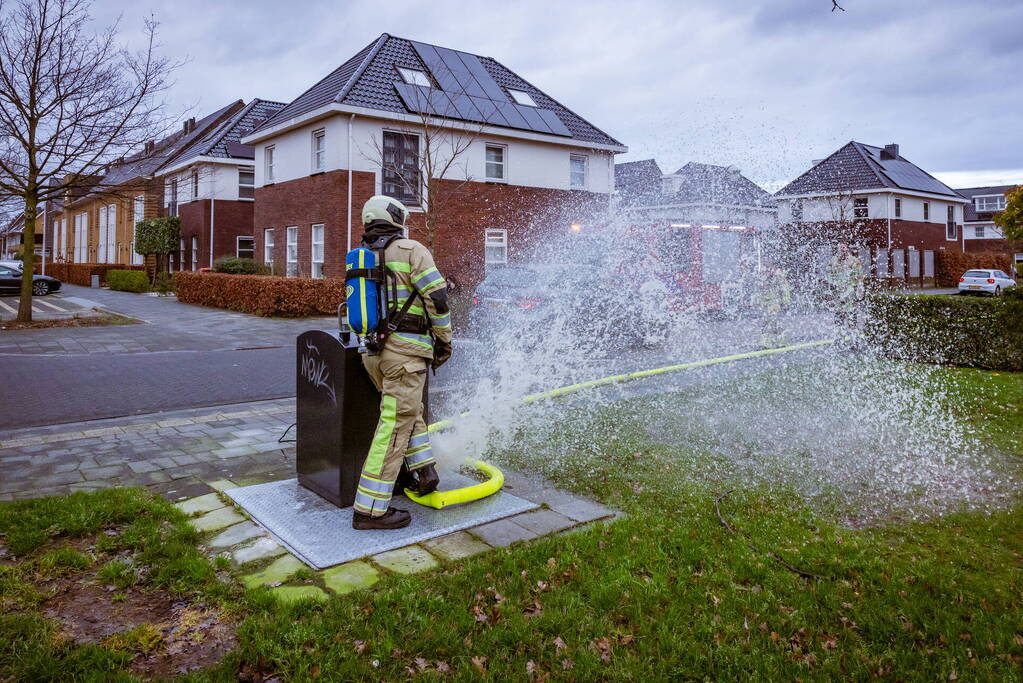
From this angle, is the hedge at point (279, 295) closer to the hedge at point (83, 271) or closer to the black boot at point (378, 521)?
the black boot at point (378, 521)

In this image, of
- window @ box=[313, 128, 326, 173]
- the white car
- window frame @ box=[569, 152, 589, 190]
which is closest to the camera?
window @ box=[313, 128, 326, 173]

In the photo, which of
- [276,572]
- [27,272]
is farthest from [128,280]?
[276,572]

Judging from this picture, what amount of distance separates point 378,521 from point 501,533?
2.32ft

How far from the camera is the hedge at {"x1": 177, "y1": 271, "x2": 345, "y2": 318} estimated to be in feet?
64.2

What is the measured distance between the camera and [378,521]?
4230mm

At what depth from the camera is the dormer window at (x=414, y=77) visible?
24.4 metres

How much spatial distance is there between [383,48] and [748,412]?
21.4m

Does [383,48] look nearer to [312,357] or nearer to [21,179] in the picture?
[21,179]

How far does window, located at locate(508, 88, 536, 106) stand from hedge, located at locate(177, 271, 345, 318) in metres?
10.9

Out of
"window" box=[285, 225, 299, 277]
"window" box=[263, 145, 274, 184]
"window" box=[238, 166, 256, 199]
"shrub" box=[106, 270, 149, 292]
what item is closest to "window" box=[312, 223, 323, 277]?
"window" box=[285, 225, 299, 277]

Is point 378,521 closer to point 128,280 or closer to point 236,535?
point 236,535

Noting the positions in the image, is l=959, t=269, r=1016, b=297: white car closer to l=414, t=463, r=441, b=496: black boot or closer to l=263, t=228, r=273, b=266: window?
l=263, t=228, r=273, b=266: window

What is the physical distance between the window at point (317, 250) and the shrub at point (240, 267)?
7.85 ft

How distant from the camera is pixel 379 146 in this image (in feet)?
75.2
